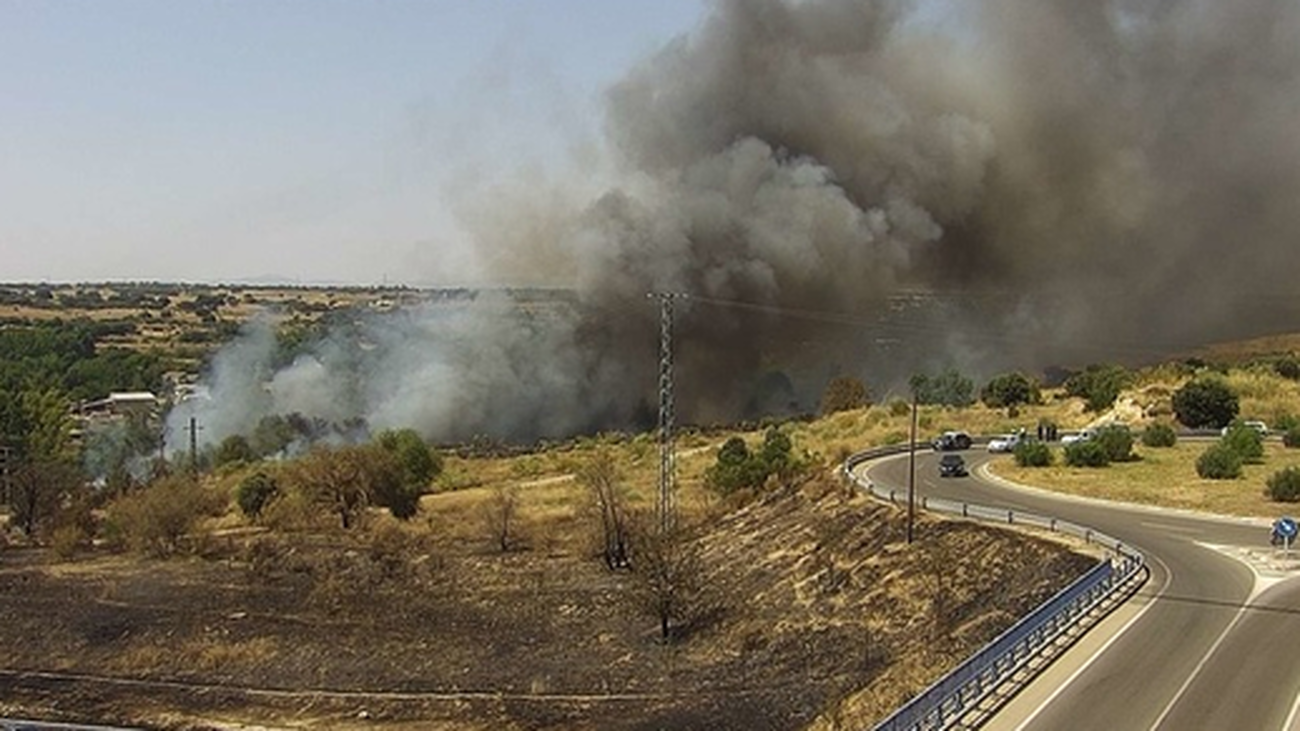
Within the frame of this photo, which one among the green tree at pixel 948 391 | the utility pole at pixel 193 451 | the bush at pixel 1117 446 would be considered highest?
the green tree at pixel 948 391

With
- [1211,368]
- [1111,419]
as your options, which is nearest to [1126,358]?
[1211,368]

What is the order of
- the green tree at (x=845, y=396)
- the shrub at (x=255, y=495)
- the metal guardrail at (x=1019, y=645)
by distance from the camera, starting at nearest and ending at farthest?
the metal guardrail at (x=1019, y=645) < the shrub at (x=255, y=495) < the green tree at (x=845, y=396)

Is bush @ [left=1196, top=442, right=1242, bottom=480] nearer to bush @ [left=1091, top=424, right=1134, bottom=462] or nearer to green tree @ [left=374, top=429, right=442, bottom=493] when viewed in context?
bush @ [left=1091, top=424, right=1134, bottom=462]

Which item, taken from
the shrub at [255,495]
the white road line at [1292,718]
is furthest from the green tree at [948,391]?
the white road line at [1292,718]

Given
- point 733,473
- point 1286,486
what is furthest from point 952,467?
point 1286,486

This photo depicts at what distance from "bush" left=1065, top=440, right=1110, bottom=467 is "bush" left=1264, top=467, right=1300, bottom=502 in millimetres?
8212

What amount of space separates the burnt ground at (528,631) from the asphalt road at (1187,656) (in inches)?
121

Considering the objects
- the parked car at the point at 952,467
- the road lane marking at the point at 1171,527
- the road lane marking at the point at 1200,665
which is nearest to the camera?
the road lane marking at the point at 1200,665

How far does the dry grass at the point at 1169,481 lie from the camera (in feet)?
123

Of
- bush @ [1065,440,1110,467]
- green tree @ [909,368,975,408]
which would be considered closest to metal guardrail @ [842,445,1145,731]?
bush @ [1065,440,1110,467]

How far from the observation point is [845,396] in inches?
2928

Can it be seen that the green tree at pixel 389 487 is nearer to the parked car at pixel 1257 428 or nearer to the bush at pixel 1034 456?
the bush at pixel 1034 456

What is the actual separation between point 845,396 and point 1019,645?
5532 centimetres

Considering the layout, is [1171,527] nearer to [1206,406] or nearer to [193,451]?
[1206,406]
